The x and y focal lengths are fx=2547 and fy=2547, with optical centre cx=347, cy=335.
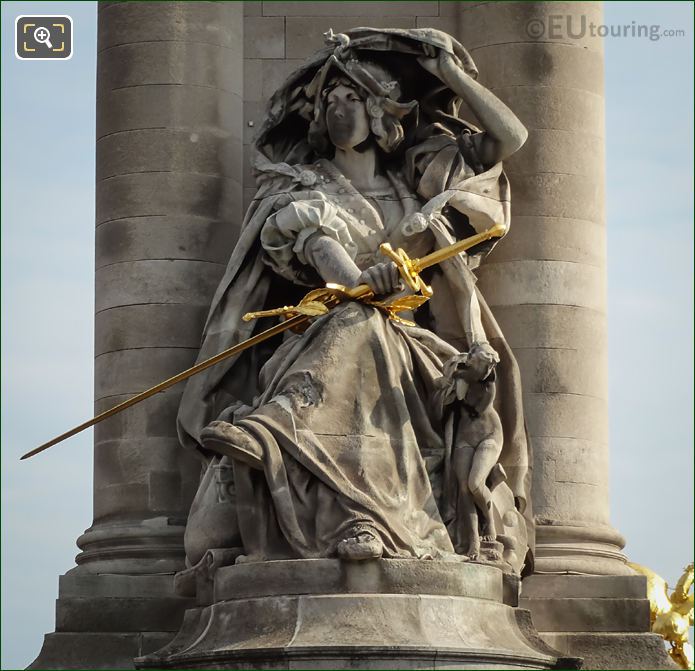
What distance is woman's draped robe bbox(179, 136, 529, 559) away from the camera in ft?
70.7

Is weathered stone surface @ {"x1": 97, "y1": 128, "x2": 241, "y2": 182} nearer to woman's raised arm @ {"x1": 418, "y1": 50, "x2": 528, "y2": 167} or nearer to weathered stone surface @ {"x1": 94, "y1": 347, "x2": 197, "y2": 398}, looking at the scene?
weathered stone surface @ {"x1": 94, "y1": 347, "x2": 197, "y2": 398}

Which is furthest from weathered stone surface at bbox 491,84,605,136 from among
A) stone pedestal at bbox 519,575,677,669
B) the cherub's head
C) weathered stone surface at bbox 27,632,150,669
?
weathered stone surface at bbox 27,632,150,669

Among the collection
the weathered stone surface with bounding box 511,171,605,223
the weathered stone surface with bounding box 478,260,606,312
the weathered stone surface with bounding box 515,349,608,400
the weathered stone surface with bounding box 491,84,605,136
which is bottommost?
the weathered stone surface with bounding box 515,349,608,400

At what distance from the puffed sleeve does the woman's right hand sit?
922 millimetres

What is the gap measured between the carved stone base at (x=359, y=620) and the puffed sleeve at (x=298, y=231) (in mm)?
3315

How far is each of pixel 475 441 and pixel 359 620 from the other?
239 cm

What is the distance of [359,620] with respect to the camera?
67.7 feet

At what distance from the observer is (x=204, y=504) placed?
22406 millimetres

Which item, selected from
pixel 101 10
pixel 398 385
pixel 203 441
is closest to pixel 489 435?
pixel 398 385

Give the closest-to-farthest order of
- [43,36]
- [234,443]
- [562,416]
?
[234,443] < [562,416] < [43,36]

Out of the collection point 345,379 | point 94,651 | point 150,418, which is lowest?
point 94,651

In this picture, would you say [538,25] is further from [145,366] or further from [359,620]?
[359,620]

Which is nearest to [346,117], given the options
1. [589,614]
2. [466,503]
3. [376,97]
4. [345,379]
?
[376,97]

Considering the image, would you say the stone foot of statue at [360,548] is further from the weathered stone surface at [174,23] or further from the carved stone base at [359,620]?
the weathered stone surface at [174,23]
